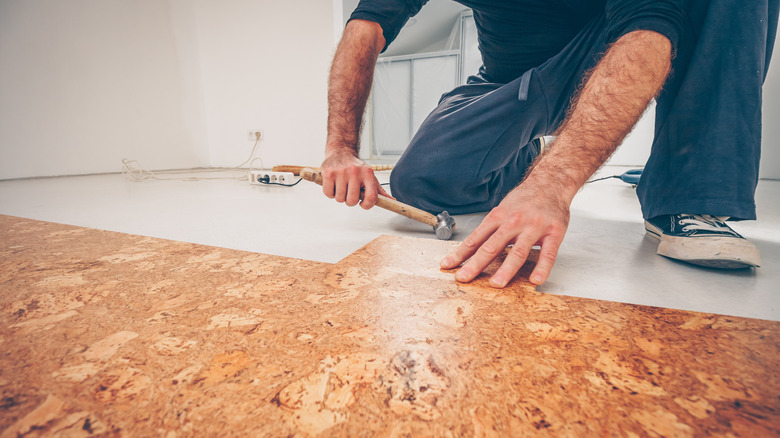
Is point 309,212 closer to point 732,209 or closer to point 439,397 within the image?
point 439,397

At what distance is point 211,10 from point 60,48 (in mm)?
1353

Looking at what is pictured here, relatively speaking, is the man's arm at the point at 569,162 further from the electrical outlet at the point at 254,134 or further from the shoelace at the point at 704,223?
the electrical outlet at the point at 254,134

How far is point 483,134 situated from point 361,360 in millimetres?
1066

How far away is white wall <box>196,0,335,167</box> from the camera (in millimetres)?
3215

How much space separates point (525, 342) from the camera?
1.56 ft

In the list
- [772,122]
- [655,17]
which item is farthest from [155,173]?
[772,122]

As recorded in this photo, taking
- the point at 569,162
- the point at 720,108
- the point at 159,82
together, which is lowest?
the point at 569,162

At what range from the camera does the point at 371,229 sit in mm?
1210

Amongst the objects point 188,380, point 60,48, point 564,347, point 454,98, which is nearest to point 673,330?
point 564,347

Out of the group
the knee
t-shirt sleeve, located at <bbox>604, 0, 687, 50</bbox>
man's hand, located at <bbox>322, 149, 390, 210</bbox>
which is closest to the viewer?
t-shirt sleeve, located at <bbox>604, 0, 687, 50</bbox>

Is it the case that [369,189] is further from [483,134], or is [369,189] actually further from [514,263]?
[483,134]

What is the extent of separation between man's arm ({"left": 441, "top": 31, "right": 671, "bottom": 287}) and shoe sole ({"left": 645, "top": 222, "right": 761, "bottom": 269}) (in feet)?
1.06

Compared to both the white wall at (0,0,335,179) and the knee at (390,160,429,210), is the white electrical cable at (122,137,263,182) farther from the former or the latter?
the knee at (390,160,429,210)

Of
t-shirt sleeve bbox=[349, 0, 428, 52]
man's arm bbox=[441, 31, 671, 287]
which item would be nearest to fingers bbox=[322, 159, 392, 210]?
man's arm bbox=[441, 31, 671, 287]
